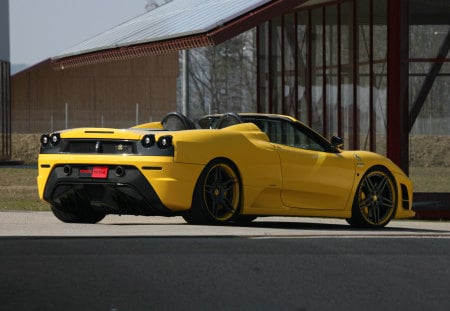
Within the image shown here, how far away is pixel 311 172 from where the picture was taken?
618 inches

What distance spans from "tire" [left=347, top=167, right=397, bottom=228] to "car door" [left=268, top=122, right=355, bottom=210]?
21 cm

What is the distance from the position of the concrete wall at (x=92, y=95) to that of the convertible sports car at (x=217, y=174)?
162ft

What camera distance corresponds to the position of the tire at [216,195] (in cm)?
1448

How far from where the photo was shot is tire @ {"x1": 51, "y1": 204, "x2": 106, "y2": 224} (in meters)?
15.7

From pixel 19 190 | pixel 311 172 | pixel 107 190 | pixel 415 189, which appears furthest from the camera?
pixel 19 190

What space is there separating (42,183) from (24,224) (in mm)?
979

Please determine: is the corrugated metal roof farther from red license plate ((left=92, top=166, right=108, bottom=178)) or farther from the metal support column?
red license plate ((left=92, top=166, right=108, bottom=178))

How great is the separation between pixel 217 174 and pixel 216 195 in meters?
0.22

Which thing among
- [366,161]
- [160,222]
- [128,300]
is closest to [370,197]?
[366,161]

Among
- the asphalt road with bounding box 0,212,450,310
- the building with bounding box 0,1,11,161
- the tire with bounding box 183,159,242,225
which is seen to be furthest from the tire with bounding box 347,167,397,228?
Result: the building with bounding box 0,1,11,161

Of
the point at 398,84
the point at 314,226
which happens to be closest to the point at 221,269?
the point at 314,226

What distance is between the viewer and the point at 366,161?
16016 mm

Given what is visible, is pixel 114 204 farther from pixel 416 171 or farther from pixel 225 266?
pixel 416 171

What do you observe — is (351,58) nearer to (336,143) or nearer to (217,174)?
(336,143)
